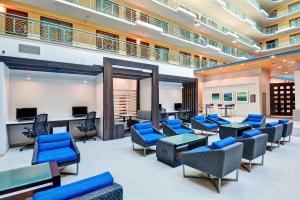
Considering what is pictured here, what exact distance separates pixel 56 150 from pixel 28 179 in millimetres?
1522

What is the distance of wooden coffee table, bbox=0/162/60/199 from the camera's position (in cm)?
210

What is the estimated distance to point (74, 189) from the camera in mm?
1477

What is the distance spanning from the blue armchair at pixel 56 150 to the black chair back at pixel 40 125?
5.27 feet

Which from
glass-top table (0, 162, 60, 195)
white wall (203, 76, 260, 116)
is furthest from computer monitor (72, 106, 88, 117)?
white wall (203, 76, 260, 116)

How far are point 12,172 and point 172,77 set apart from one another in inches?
324

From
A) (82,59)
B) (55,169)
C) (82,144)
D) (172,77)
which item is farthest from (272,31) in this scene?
(55,169)

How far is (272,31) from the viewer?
20.5 meters

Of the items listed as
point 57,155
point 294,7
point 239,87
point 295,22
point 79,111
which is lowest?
point 57,155

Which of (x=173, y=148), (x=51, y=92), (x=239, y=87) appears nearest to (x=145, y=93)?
(x=51, y=92)

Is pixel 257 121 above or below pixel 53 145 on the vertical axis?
above

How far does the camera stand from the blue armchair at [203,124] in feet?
21.7

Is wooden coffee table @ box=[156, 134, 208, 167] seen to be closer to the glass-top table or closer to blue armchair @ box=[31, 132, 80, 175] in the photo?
Answer: blue armchair @ box=[31, 132, 80, 175]

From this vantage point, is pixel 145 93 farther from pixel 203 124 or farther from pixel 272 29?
pixel 272 29

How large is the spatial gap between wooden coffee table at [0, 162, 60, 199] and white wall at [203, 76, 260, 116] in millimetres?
13194
